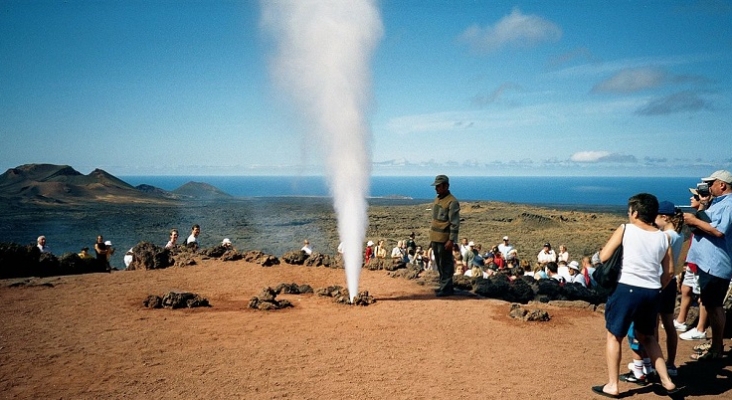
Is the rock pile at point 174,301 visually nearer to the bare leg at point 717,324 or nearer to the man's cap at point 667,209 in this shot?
the man's cap at point 667,209

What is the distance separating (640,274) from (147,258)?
39.1ft

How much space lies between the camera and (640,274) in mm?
4281

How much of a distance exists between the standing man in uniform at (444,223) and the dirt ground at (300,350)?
96 centimetres

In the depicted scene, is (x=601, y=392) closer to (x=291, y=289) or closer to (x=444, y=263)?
(x=444, y=263)

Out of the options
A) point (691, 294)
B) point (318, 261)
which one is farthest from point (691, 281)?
point (318, 261)

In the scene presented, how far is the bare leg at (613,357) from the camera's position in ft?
14.7

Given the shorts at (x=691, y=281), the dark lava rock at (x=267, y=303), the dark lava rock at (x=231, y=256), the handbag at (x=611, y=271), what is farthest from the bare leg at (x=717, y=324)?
the dark lava rock at (x=231, y=256)

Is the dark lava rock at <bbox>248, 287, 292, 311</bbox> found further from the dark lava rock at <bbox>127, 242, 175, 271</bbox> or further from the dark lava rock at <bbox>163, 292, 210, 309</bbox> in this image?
the dark lava rock at <bbox>127, 242, 175, 271</bbox>

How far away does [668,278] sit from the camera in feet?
14.8

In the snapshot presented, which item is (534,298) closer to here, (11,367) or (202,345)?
(202,345)

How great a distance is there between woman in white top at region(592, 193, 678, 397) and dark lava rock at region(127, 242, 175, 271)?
37.6ft

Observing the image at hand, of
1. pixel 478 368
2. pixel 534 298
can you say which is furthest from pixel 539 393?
pixel 534 298

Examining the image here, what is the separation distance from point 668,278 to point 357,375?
358 cm

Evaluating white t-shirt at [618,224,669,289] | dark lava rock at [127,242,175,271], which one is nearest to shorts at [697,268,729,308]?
white t-shirt at [618,224,669,289]
